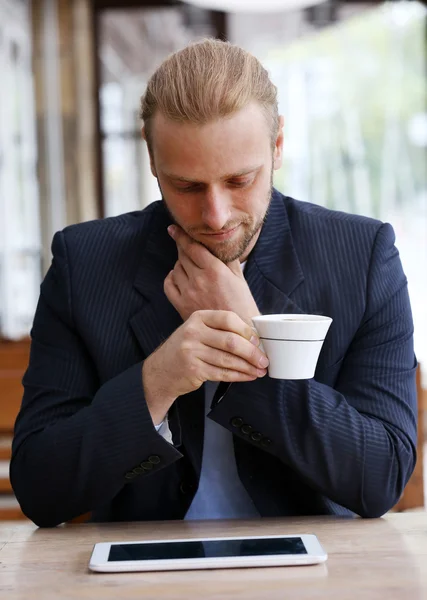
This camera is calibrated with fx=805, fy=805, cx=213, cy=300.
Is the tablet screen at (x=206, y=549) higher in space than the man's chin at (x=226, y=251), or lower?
lower

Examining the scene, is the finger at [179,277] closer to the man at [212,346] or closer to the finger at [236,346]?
the man at [212,346]

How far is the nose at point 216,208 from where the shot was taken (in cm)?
119

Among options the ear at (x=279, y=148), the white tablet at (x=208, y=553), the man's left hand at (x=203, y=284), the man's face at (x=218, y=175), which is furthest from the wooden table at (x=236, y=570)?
the ear at (x=279, y=148)

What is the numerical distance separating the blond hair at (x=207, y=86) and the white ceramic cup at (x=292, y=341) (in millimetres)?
371

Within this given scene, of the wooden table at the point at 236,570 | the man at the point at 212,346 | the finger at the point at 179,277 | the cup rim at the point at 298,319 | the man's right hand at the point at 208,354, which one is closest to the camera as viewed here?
the wooden table at the point at 236,570

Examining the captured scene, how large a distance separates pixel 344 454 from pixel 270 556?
0.30 m

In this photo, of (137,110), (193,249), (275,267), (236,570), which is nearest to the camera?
(236,570)

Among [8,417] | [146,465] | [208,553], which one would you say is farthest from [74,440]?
[8,417]

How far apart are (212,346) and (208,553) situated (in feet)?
0.89

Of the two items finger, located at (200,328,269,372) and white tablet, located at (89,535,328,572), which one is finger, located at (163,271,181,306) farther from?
white tablet, located at (89,535,328,572)

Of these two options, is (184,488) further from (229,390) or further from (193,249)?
(193,249)

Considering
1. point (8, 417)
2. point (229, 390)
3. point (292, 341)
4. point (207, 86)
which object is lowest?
point (8, 417)

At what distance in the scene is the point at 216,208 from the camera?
119 cm

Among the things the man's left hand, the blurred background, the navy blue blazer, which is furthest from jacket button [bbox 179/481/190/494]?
the blurred background
